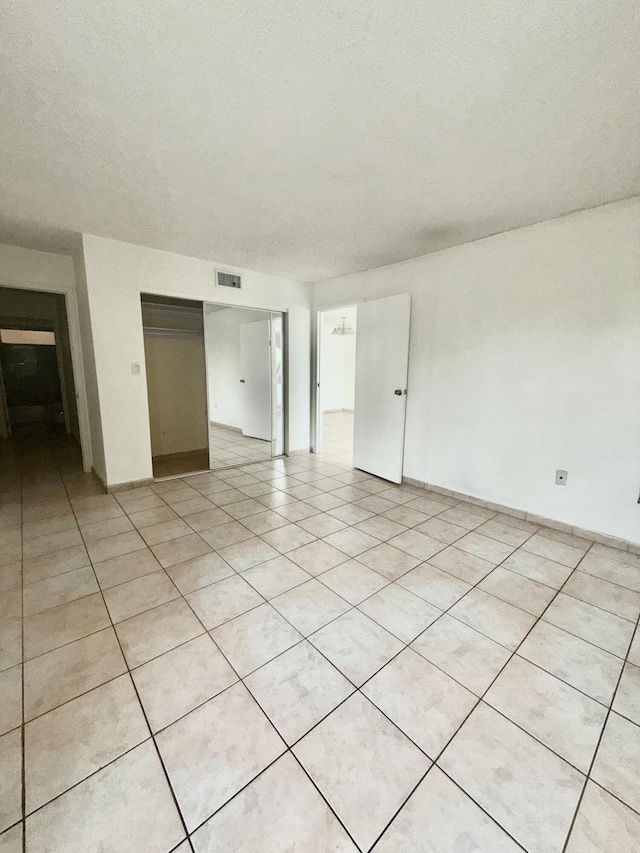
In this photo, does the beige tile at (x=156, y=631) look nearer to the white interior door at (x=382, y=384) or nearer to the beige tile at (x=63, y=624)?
the beige tile at (x=63, y=624)

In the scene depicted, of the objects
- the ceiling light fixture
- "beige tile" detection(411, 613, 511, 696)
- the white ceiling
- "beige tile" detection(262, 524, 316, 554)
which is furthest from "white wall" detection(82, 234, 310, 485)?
the ceiling light fixture

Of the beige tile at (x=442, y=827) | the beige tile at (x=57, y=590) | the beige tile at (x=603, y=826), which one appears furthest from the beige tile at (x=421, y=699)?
the beige tile at (x=57, y=590)

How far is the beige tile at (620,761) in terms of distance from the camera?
1.09 metres

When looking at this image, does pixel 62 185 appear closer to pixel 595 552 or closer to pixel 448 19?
pixel 448 19

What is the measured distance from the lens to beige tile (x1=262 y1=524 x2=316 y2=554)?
2533 mm

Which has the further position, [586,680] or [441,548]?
[441,548]

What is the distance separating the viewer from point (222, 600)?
1.95 meters

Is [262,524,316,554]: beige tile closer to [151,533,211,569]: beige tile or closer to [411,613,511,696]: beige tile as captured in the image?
[151,533,211,569]: beige tile

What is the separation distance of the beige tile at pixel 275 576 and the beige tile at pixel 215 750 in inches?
26.1

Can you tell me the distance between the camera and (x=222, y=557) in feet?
7.81

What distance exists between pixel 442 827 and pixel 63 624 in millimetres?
1859

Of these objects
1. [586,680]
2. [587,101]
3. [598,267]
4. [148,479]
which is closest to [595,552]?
[586,680]

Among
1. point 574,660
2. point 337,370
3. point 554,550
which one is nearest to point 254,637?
point 574,660

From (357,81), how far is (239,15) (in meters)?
0.50
